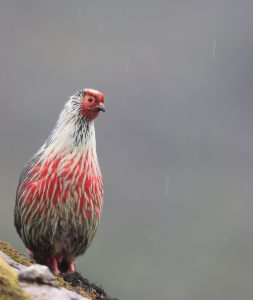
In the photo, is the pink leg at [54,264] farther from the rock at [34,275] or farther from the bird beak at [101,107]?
the rock at [34,275]

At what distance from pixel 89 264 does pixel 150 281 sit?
1254 cm

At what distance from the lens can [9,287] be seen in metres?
9.38

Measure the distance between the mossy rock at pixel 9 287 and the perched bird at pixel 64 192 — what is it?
394cm

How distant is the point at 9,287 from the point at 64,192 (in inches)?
166

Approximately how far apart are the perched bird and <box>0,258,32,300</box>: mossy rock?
3942mm

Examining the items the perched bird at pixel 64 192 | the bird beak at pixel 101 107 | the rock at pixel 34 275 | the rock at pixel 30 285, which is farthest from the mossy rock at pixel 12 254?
the bird beak at pixel 101 107

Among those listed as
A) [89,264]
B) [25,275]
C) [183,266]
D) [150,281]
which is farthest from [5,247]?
[183,266]

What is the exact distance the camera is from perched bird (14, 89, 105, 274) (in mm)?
13570

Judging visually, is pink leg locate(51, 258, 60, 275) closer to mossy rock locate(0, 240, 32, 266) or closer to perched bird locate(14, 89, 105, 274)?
perched bird locate(14, 89, 105, 274)

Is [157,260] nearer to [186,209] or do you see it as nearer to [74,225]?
[186,209]

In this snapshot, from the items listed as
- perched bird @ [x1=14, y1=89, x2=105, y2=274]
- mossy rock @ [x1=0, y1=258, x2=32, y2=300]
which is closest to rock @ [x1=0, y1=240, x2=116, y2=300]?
mossy rock @ [x1=0, y1=258, x2=32, y2=300]

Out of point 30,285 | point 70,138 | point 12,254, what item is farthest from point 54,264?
point 30,285

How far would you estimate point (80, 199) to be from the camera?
1362 centimetres

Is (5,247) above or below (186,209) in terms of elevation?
above
